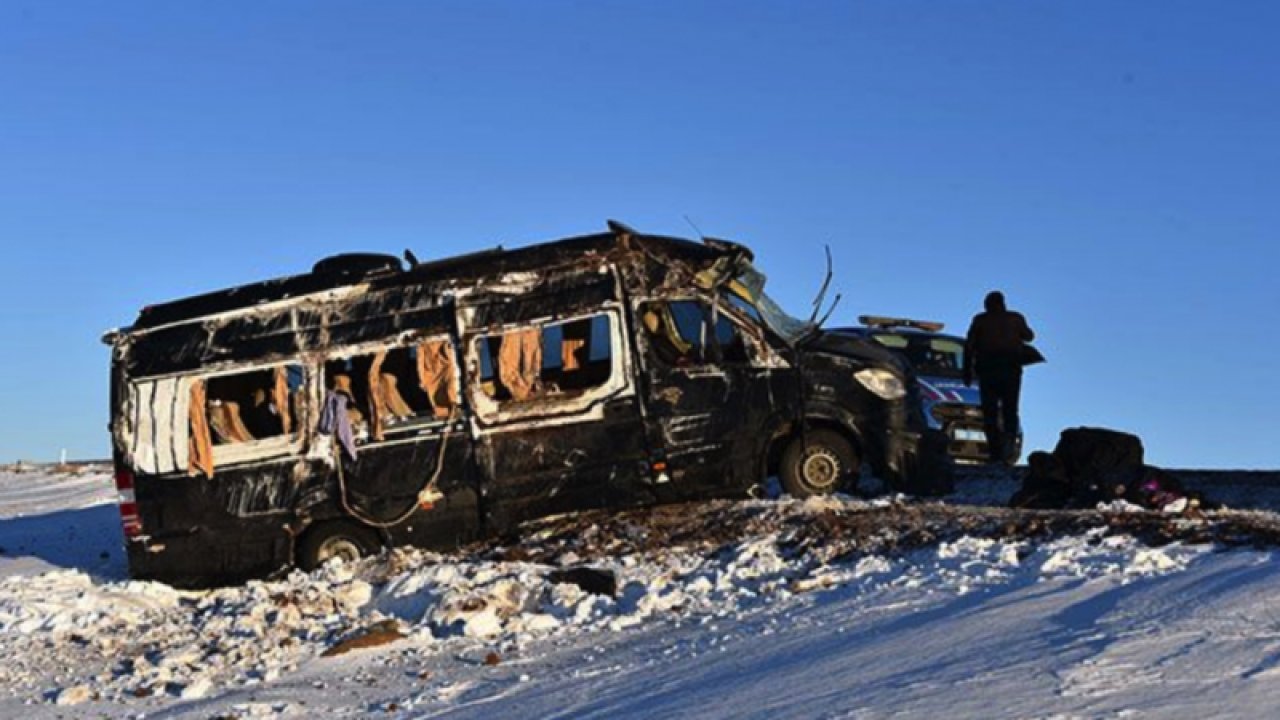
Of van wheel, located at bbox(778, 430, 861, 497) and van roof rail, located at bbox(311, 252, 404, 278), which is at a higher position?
van roof rail, located at bbox(311, 252, 404, 278)

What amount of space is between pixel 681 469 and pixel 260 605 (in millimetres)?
3583

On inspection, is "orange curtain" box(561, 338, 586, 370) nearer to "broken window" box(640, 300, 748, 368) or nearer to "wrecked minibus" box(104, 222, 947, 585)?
"wrecked minibus" box(104, 222, 947, 585)

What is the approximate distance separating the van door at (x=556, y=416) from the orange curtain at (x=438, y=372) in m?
A: 0.17

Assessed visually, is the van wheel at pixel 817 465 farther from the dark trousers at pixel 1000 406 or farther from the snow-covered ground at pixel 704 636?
the dark trousers at pixel 1000 406

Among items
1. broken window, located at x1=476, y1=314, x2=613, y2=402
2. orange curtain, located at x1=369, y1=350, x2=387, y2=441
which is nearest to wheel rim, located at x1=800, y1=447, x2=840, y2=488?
broken window, located at x1=476, y1=314, x2=613, y2=402

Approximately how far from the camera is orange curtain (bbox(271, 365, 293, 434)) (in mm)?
14305

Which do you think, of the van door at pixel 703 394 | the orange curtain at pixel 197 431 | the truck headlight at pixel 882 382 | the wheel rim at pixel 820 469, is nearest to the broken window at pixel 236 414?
the orange curtain at pixel 197 431

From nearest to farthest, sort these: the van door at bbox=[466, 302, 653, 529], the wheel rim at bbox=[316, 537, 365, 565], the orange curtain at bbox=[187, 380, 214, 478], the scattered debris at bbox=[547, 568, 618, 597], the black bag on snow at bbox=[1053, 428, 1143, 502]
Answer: the scattered debris at bbox=[547, 568, 618, 597]
the black bag on snow at bbox=[1053, 428, 1143, 502]
the van door at bbox=[466, 302, 653, 529]
the wheel rim at bbox=[316, 537, 365, 565]
the orange curtain at bbox=[187, 380, 214, 478]

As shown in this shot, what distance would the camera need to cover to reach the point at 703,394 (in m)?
14.0

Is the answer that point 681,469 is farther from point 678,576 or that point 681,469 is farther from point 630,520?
point 678,576

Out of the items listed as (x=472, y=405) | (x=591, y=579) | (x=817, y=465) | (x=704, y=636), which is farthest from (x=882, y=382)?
(x=704, y=636)

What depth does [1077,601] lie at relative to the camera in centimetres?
864

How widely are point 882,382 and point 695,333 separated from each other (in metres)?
1.65

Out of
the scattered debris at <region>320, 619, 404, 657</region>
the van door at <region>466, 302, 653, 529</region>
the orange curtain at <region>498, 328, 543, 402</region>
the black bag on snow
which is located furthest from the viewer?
the orange curtain at <region>498, 328, 543, 402</region>
